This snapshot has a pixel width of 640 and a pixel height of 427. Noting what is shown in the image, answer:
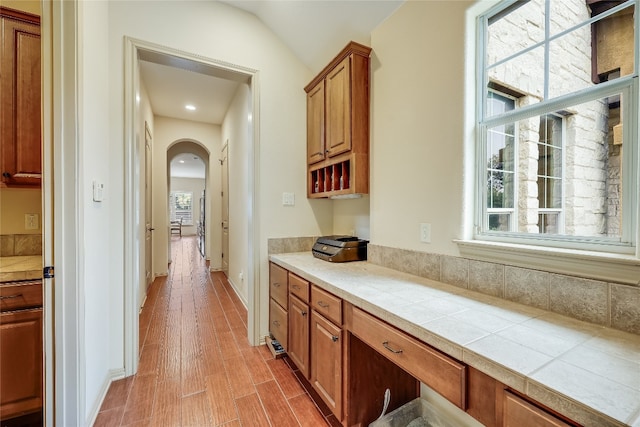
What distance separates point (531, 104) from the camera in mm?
1256

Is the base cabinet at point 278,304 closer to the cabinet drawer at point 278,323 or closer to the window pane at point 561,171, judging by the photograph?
the cabinet drawer at point 278,323

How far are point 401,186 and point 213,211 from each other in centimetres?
481

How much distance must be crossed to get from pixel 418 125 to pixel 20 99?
7.83 ft

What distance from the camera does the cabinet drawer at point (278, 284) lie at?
2090mm

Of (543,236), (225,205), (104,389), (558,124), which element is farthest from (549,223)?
(225,205)

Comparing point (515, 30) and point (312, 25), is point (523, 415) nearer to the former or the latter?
point (515, 30)

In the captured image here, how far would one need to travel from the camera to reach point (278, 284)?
2211 mm

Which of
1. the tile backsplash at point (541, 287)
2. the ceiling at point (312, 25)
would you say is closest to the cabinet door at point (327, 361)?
the tile backsplash at point (541, 287)

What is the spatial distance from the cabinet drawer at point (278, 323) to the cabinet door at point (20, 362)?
1.38 meters

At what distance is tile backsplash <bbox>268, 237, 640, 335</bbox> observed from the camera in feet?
3.01

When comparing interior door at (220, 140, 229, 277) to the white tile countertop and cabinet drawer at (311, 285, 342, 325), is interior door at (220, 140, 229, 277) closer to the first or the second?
cabinet drawer at (311, 285, 342, 325)

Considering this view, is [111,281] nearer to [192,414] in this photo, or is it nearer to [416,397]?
[192,414]

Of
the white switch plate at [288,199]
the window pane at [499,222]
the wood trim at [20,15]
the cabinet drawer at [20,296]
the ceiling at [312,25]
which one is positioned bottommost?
the cabinet drawer at [20,296]

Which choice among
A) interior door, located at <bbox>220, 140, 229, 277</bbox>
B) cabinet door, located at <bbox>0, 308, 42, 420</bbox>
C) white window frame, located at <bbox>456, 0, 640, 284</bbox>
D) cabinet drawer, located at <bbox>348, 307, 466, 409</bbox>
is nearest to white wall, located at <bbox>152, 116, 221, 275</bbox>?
interior door, located at <bbox>220, 140, 229, 277</bbox>
